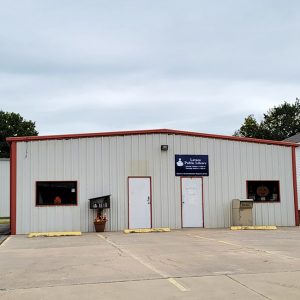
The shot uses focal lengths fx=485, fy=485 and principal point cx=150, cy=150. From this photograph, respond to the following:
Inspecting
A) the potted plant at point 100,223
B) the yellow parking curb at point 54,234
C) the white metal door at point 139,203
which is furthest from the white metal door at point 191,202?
the yellow parking curb at point 54,234

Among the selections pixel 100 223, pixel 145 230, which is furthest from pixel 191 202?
pixel 100 223

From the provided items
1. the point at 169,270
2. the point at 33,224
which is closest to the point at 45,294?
the point at 169,270

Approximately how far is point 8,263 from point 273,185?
14388 mm

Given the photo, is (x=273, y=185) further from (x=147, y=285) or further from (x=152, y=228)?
(x=147, y=285)

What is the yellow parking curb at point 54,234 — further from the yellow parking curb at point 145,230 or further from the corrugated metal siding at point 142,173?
the yellow parking curb at point 145,230

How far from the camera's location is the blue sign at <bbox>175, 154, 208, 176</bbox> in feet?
67.5

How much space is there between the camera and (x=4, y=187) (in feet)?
101

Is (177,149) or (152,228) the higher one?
(177,149)

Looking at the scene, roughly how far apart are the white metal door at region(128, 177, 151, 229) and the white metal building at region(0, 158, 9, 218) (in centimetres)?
1350

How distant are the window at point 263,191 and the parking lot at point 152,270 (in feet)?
22.9

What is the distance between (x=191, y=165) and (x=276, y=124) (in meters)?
48.6

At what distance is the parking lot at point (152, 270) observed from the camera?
7430 millimetres

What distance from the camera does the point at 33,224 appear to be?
1897 centimetres

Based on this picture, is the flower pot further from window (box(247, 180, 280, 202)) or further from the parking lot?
window (box(247, 180, 280, 202))
